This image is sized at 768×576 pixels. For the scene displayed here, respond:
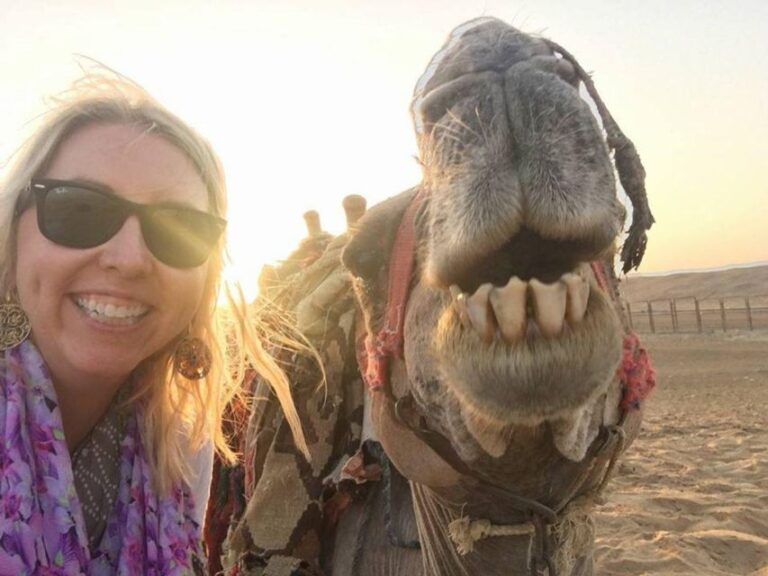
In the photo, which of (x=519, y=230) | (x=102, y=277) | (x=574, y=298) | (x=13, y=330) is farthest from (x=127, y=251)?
(x=574, y=298)

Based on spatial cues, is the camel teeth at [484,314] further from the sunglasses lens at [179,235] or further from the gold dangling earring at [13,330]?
the gold dangling earring at [13,330]

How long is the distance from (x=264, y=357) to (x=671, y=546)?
3.86m

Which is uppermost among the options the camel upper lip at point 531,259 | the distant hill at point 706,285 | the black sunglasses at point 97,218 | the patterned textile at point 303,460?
the black sunglasses at point 97,218

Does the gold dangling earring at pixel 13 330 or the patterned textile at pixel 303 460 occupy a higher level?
the gold dangling earring at pixel 13 330

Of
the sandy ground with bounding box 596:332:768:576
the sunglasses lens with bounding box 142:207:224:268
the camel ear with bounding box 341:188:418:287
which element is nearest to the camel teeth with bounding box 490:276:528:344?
the camel ear with bounding box 341:188:418:287

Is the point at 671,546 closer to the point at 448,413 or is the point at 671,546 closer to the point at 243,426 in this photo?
the point at 243,426

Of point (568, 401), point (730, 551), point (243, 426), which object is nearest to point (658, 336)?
point (730, 551)

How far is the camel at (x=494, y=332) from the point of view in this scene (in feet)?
4.46

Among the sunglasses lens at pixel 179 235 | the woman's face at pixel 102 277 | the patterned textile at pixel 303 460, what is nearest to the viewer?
the woman's face at pixel 102 277

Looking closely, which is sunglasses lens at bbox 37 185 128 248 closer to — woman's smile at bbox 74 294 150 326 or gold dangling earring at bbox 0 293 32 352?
woman's smile at bbox 74 294 150 326

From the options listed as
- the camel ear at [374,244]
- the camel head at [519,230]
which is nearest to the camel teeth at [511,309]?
the camel head at [519,230]

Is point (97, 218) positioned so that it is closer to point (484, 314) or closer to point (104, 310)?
point (104, 310)

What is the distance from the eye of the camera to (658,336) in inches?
1100

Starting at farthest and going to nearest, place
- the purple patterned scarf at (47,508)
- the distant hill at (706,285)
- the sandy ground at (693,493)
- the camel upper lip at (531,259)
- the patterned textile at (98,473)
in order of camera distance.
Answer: the distant hill at (706,285), the sandy ground at (693,493), the patterned textile at (98,473), the purple patterned scarf at (47,508), the camel upper lip at (531,259)
